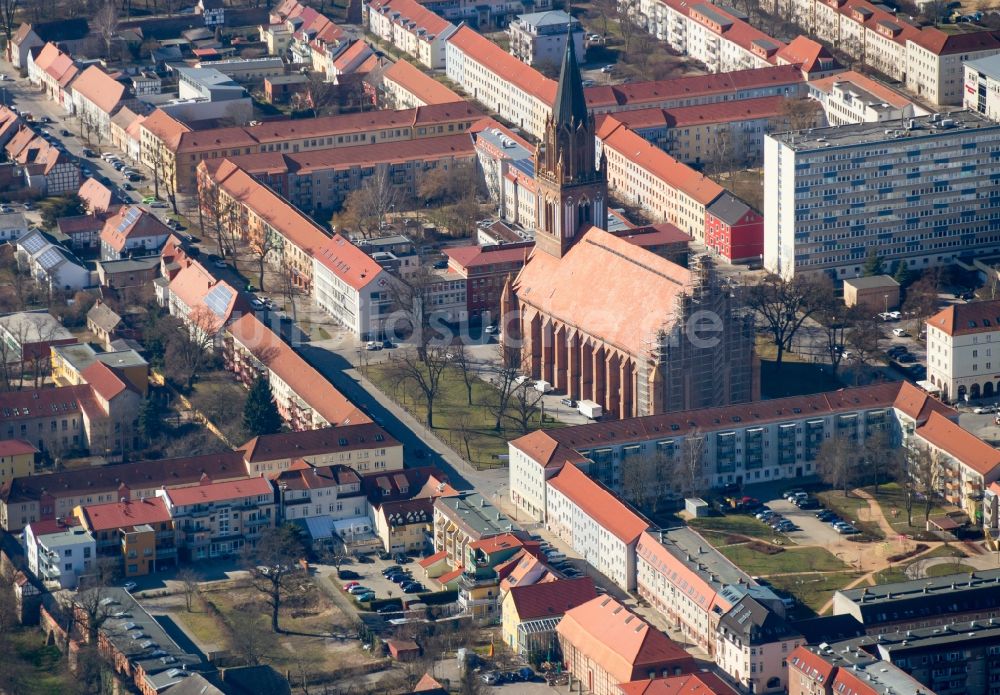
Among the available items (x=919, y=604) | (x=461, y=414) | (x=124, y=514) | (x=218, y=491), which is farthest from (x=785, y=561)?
(x=124, y=514)

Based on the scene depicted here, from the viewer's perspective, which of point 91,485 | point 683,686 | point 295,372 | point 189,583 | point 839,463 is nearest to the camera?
point 683,686

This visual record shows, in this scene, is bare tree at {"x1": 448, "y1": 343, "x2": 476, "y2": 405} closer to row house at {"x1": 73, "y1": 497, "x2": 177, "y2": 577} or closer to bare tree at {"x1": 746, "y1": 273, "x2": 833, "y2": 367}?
bare tree at {"x1": 746, "y1": 273, "x2": 833, "y2": 367}

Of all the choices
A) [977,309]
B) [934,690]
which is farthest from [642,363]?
[934,690]

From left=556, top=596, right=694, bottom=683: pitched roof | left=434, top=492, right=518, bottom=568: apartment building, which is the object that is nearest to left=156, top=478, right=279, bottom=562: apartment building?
left=434, top=492, right=518, bottom=568: apartment building

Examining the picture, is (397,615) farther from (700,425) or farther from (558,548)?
(700,425)

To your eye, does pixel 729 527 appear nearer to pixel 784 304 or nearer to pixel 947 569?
pixel 947 569

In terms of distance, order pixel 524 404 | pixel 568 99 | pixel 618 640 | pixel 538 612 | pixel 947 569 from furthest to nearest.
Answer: pixel 568 99 < pixel 524 404 < pixel 947 569 < pixel 538 612 < pixel 618 640
